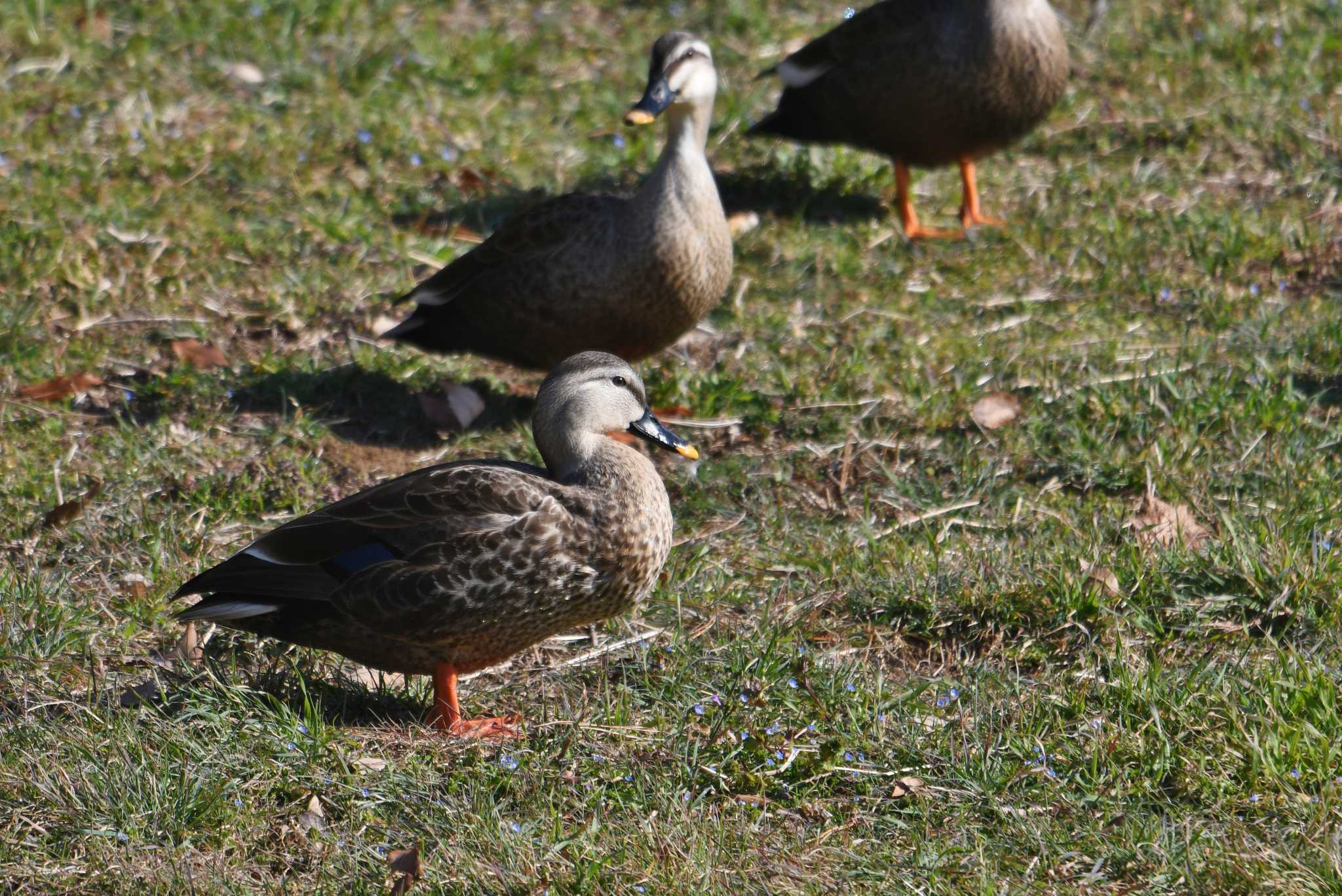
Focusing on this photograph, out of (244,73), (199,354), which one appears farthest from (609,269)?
(244,73)

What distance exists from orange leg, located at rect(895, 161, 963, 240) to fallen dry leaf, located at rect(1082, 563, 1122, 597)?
2702 mm

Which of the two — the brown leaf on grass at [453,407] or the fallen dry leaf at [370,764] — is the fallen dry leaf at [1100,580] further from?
the brown leaf on grass at [453,407]

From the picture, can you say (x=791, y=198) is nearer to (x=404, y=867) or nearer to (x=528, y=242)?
(x=528, y=242)

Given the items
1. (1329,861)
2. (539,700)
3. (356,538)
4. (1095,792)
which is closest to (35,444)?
(356,538)

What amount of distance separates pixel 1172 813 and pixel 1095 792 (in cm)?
17

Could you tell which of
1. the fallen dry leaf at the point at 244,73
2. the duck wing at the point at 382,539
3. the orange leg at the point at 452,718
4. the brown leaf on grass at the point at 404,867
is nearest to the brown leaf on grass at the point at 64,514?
the duck wing at the point at 382,539

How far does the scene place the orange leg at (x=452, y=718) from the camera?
12.0ft

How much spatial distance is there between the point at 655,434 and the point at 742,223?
2676 millimetres

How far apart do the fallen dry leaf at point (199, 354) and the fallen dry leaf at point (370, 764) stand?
239cm

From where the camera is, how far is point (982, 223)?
21.5 ft

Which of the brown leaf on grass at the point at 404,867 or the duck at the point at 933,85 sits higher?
the duck at the point at 933,85

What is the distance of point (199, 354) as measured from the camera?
18.1 feet

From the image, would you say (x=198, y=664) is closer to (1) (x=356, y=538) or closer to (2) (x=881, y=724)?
(1) (x=356, y=538)

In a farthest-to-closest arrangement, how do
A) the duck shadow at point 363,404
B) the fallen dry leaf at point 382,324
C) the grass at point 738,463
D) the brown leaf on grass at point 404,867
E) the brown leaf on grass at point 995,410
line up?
the fallen dry leaf at point 382,324
the duck shadow at point 363,404
the brown leaf on grass at point 995,410
the grass at point 738,463
the brown leaf on grass at point 404,867
